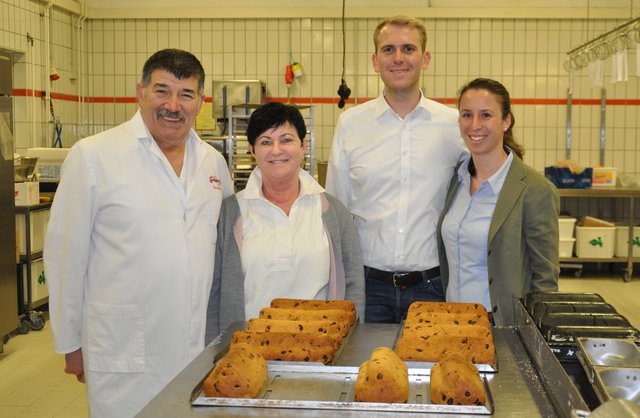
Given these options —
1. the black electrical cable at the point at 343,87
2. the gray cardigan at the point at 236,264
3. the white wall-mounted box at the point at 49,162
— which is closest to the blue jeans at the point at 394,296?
the gray cardigan at the point at 236,264

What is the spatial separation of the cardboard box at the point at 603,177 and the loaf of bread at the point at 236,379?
21.6 ft

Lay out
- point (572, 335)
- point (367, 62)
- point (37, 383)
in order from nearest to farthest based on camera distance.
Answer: point (572, 335)
point (37, 383)
point (367, 62)

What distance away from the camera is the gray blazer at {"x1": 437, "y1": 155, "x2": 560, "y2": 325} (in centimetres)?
254

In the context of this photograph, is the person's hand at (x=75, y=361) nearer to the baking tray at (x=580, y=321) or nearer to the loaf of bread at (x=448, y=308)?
the loaf of bread at (x=448, y=308)

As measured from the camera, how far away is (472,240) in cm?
263

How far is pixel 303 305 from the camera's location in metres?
2.12

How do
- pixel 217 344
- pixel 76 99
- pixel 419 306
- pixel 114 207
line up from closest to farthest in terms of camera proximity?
pixel 217 344 < pixel 419 306 < pixel 114 207 < pixel 76 99

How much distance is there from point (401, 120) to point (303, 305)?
42.5 inches

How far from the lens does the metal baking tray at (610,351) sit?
1.52 metres

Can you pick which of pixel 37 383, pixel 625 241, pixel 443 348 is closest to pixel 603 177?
pixel 625 241

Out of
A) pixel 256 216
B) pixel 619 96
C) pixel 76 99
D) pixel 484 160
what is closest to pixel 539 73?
pixel 619 96

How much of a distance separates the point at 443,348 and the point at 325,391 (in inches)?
13.1

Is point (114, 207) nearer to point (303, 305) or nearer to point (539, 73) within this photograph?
point (303, 305)

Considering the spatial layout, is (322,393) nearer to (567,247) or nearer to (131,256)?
(131,256)
